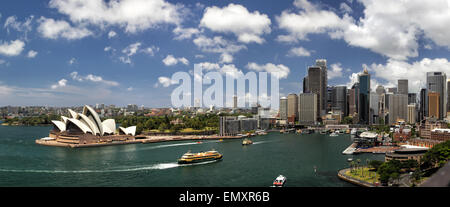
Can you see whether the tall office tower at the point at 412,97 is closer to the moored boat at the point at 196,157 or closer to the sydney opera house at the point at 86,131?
the sydney opera house at the point at 86,131

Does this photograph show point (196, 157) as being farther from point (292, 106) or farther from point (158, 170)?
point (292, 106)

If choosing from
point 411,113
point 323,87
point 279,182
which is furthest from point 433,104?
point 279,182

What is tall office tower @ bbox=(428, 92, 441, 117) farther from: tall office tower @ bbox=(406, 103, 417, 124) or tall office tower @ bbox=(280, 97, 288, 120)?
tall office tower @ bbox=(280, 97, 288, 120)

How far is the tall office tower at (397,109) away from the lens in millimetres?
40344

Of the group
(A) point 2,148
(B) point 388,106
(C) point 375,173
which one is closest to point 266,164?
(C) point 375,173

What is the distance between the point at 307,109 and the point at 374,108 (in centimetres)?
1438

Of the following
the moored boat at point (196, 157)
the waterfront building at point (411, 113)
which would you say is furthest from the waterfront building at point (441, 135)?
the waterfront building at point (411, 113)

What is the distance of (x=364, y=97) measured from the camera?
156 feet

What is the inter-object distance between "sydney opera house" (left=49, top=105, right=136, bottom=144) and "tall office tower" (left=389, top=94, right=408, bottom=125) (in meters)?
35.8

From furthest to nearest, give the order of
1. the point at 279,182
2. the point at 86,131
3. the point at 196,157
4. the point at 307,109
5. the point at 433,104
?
the point at 307,109
the point at 433,104
the point at 86,131
the point at 196,157
the point at 279,182

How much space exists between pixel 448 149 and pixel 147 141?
15.3 meters

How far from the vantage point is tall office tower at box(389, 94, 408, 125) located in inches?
1588

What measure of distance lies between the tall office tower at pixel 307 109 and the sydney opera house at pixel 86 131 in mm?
26066
